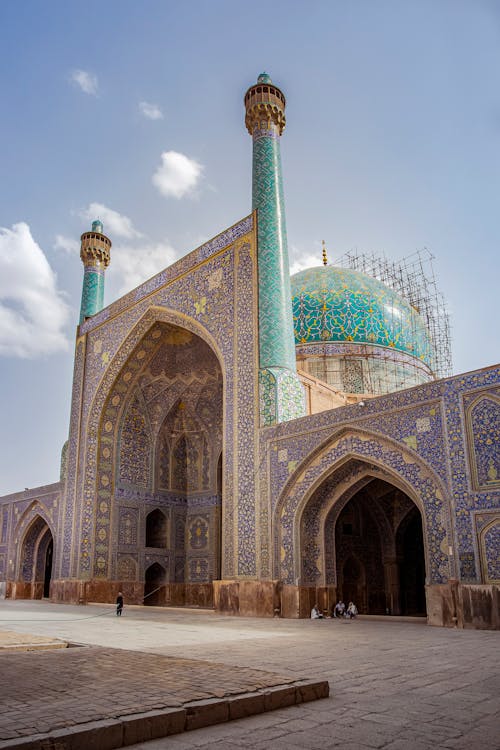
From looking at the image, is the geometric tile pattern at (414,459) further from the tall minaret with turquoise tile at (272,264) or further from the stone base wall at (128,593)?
the stone base wall at (128,593)

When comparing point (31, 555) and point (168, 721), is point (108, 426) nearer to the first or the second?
point (31, 555)

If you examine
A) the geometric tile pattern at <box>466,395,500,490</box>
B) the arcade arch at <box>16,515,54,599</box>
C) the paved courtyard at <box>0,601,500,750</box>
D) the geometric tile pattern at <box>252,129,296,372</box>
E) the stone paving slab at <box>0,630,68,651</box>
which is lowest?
the paved courtyard at <box>0,601,500,750</box>

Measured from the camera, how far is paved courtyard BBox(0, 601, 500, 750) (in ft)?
7.89

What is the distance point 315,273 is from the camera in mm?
17984

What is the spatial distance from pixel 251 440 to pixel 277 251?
360cm

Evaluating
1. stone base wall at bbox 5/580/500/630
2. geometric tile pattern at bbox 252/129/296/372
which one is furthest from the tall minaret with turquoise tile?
stone base wall at bbox 5/580/500/630

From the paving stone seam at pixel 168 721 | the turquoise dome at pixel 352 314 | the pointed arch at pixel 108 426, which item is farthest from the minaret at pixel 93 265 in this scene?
the paving stone seam at pixel 168 721

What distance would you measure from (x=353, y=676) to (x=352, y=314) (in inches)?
526

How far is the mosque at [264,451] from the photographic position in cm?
797

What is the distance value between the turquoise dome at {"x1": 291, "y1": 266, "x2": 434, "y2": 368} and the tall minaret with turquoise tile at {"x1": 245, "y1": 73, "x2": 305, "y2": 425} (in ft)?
15.3

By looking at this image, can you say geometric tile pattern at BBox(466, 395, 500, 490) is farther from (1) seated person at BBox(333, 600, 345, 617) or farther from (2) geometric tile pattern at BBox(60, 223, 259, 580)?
(2) geometric tile pattern at BBox(60, 223, 259, 580)

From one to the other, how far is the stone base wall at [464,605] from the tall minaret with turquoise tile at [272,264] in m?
3.94

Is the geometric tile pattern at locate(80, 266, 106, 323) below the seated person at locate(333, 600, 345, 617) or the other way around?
the other way around

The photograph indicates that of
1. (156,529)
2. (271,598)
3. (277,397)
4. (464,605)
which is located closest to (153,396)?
(156,529)
